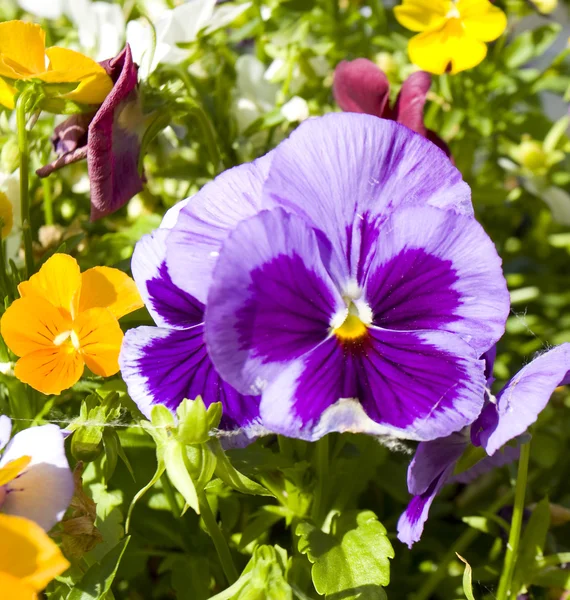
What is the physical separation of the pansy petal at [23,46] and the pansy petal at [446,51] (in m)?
0.34

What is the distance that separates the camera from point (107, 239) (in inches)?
30.9

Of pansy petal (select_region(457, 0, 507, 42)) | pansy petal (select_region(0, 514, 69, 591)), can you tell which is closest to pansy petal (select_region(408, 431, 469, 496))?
pansy petal (select_region(0, 514, 69, 591))

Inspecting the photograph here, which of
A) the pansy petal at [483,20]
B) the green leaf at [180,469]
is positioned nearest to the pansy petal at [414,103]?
the pansy petal at [483,20]

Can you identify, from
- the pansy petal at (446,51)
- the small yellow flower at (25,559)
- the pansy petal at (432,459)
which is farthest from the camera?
the pansy petal at (446,51)

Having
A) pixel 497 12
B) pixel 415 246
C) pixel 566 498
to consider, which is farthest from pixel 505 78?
pixel 415 246

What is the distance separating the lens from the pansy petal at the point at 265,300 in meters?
0.38

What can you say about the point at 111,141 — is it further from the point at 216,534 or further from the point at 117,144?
the point at 216,534

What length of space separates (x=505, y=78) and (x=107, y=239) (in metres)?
0.55

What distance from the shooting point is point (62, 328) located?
491mm

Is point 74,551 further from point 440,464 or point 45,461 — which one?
point 440,464

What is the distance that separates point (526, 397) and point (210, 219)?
203mm

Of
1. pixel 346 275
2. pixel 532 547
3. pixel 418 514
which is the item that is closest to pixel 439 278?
pixel 346 275

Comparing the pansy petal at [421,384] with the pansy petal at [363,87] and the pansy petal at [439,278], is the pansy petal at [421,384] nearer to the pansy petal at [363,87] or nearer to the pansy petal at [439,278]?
the pansy petal at [439,278]

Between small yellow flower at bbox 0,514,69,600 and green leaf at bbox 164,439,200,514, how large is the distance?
0.07 metres
